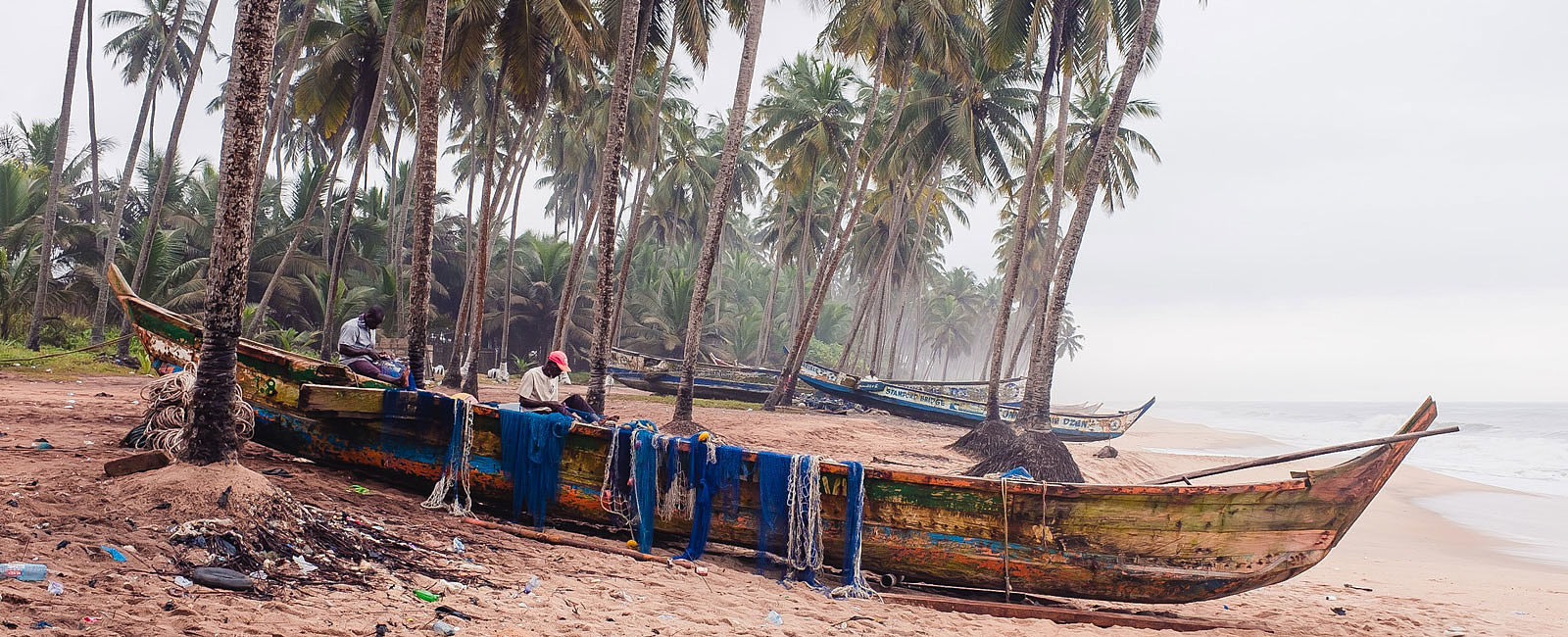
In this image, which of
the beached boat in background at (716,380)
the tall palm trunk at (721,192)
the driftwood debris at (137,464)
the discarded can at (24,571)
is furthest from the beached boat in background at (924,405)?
the discarded can at (24,571)

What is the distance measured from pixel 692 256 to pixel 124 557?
146 ft

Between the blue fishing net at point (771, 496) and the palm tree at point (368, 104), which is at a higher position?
the palm tree at point (368, 104)

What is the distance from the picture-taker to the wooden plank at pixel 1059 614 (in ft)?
17.7

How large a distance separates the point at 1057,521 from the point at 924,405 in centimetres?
1602

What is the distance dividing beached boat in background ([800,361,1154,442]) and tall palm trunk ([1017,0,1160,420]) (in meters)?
→ 7.43

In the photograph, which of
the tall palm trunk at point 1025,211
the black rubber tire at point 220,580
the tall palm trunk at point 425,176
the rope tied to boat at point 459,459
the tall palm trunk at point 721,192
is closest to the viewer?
the black rubber tire at point 220,580

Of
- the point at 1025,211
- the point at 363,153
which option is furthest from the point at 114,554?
the point at 363,153

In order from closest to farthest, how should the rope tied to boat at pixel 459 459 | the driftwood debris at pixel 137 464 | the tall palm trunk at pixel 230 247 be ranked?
1. the driftwood debris at pixel 137 464
2. the tall palm trunk at pixel 230 247
3. the rope tied to boat at pixel 459 459

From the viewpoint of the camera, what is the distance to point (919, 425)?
20.2 meters

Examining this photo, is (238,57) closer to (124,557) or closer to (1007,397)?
(124,557)

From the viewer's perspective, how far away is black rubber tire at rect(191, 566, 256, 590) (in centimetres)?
344

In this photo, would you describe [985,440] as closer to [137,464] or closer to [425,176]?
[425,176]

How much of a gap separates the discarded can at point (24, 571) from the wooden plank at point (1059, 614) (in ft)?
14.2

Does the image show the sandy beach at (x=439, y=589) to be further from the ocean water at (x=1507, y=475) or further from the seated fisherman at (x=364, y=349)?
the ocean water at (x=1507, y=475)
